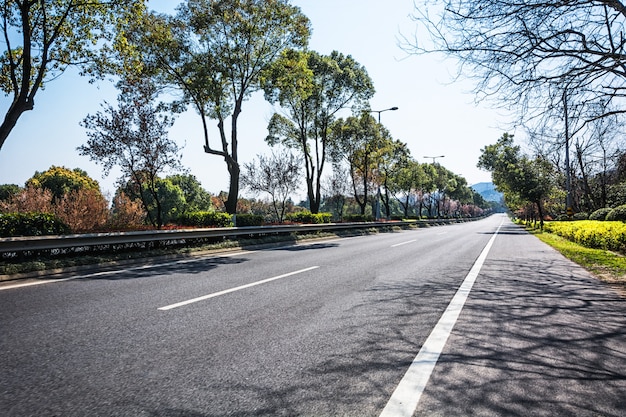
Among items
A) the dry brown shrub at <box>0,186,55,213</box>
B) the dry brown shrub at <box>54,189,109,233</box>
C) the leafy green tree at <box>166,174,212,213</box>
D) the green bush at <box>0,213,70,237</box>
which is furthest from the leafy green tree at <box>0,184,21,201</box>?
the green bush at <box>0,213,70,237</box>

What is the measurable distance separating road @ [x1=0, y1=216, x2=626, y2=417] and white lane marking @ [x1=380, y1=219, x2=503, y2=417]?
18mm

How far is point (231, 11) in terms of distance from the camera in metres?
18.6

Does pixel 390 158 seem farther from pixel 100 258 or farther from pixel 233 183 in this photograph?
pixel 100 258

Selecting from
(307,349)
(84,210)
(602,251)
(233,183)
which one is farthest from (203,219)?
(602,251)

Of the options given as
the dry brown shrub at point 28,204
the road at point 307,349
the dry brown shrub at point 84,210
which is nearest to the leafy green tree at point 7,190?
the dry brown shrub at point 28,204

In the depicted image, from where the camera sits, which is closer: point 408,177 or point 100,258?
point 100,258

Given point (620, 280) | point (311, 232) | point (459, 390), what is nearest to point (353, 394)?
point (459, 390)

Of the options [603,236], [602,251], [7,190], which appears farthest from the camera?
[7,190]

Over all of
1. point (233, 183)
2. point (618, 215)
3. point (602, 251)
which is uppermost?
point (233, 183)

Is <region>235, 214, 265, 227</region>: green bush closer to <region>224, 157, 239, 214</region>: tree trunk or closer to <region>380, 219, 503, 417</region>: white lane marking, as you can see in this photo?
<region>224, 157, 239, 214</region>: tree trunk

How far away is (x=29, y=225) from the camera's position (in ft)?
30.2

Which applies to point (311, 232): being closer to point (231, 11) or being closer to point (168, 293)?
point (231, 11)

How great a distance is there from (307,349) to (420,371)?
102cm

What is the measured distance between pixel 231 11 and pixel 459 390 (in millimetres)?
20536
